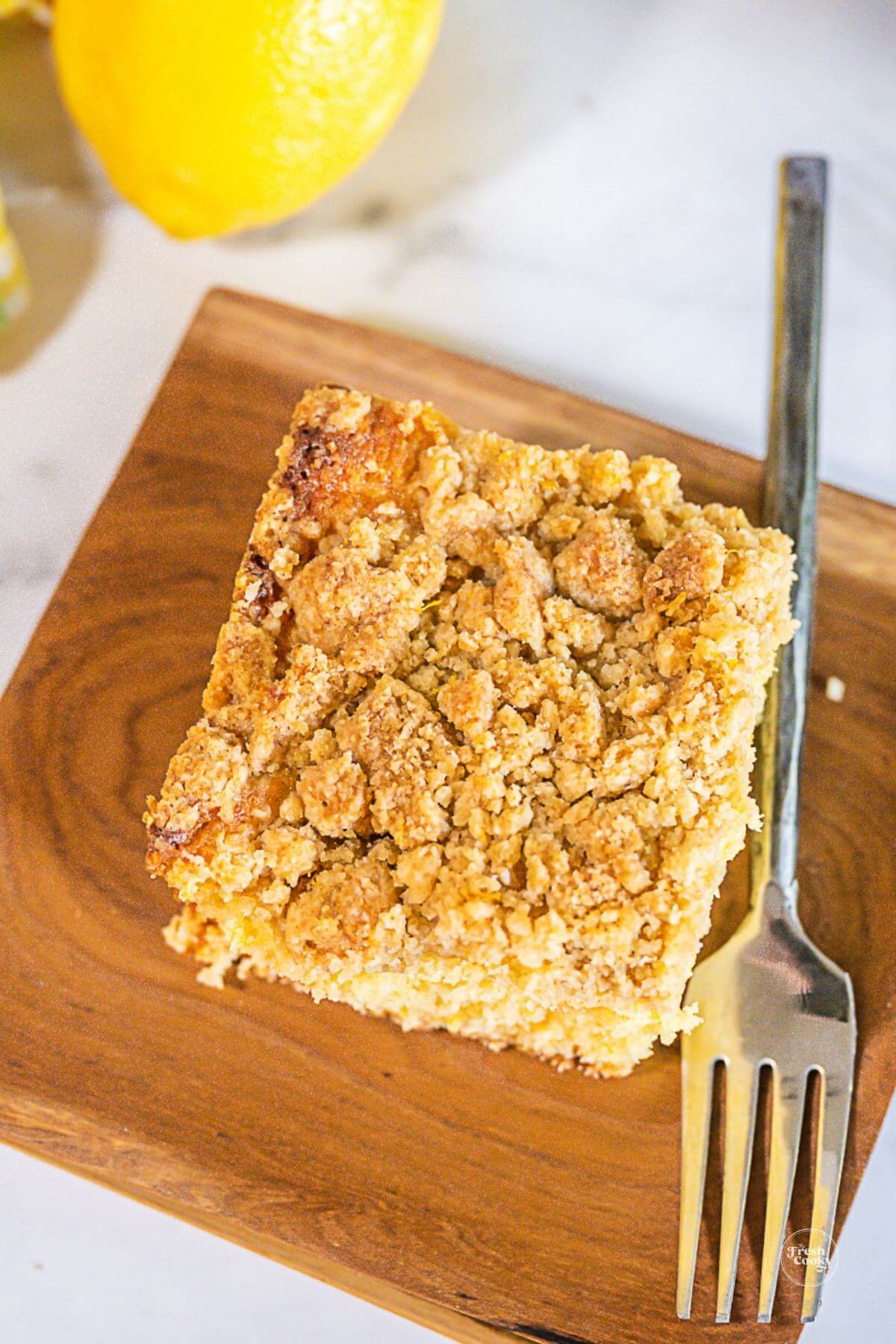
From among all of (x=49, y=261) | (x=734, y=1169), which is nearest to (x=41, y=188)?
(x=49, y=261)

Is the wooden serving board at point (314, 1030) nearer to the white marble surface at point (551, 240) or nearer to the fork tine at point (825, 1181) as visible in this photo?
the fork tine at point (825, 1181)

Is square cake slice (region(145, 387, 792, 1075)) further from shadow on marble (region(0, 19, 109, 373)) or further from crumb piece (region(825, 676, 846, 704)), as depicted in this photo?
shadow on marble (region(0, 19, 109, 373))

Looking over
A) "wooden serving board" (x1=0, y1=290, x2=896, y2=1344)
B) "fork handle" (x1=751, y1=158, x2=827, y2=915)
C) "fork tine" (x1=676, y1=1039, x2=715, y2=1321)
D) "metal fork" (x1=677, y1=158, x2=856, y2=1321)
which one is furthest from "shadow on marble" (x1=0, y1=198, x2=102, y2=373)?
"fork tine" (x1=676, y1=1039, x2=715, y2=1321)

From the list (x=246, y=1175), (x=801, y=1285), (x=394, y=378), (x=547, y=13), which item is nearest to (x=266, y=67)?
(x=394, y=378)

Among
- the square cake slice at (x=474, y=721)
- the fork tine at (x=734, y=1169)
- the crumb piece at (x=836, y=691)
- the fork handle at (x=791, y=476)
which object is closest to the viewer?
the square cake slice at (x=474, y=721)

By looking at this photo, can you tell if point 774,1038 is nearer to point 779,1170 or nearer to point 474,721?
point 779,1170

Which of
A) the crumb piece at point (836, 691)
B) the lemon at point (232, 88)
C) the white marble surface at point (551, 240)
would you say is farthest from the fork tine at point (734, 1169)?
the lemon at point (232, 88)
